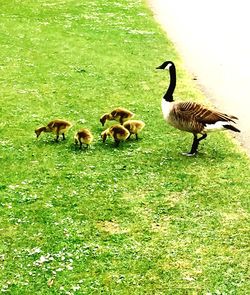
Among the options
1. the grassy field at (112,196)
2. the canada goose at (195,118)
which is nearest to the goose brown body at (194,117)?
the canada goose at (195,118)

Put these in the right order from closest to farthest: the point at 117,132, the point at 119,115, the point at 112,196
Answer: the point at 112,196 < the point at 117,132 < the point at 119,115

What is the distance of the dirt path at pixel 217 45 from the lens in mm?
14844

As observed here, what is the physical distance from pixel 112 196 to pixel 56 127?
95.5 inches

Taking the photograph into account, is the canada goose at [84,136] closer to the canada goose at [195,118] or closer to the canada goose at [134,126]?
the canada goose at [134,126]

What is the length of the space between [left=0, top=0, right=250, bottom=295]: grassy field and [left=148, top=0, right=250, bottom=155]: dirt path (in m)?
0.68

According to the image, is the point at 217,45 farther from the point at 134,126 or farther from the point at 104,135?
the point at 104,135

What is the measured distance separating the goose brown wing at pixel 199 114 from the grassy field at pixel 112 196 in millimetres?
803

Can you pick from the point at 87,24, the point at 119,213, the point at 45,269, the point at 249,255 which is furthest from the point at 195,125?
the point at 87,24

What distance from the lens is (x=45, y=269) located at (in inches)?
308

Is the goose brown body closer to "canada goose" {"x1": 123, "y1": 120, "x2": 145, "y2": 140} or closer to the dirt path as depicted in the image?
"canada goose" {"x1": 123, "y1": 120, "x2": 145, "y2": 140}

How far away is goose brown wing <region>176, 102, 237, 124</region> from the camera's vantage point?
1076 centimetres

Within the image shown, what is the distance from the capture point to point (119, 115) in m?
12.1

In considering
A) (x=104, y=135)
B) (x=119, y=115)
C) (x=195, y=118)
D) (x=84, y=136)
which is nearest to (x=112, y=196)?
(x=84, y=136)

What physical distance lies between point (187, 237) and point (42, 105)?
6399 millimetres
